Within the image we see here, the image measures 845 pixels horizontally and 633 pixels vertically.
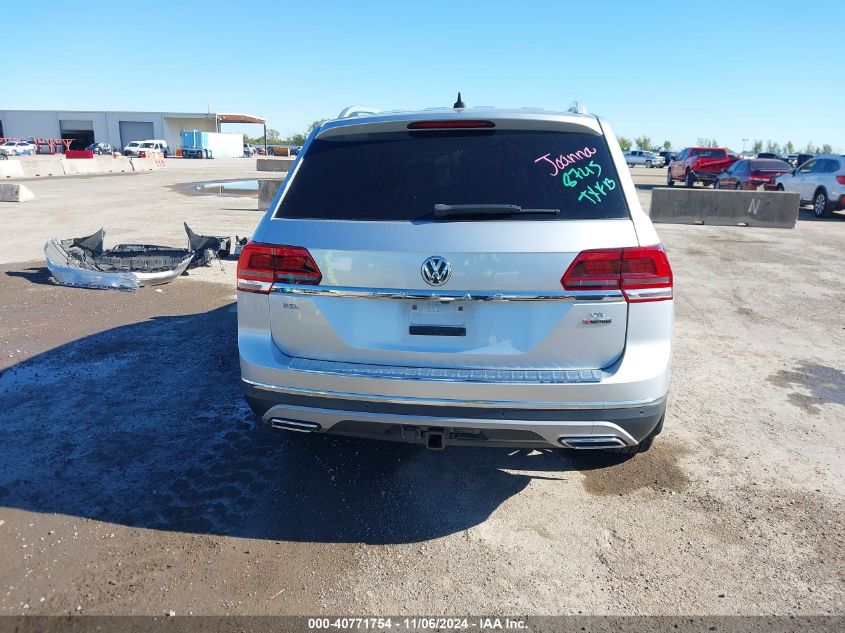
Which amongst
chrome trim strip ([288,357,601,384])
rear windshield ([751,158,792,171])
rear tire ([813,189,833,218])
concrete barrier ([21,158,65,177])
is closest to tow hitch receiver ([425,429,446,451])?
chrome trim strip ([288,357,601,384])

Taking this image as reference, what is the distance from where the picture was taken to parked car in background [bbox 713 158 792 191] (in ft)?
74.0

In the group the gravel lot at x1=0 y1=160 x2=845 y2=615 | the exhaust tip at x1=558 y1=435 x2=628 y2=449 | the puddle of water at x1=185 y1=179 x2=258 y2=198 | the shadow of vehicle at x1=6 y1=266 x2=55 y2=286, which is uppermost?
the exhaust tip at x1=558 y1=435 x2=628 y2=449

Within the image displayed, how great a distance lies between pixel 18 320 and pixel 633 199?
21.8 ft

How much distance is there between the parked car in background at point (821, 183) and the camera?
18.1 meters

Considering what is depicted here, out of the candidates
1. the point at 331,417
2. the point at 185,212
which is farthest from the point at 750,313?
the point at 185,212

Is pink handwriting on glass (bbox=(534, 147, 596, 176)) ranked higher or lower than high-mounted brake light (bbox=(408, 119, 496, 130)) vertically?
lower

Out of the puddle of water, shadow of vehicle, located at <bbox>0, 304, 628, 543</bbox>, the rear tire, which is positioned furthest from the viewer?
the puddle of water

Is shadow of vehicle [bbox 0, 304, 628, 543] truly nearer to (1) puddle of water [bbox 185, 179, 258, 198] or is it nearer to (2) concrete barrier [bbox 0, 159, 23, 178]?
(1) puddle of water [bbox 185, 179, 258, 198]

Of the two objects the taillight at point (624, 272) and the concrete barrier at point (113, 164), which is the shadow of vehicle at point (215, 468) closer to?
the taillight at point (624, 272)

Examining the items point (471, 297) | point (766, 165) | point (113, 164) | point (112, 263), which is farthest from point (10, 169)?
point (471, 297)

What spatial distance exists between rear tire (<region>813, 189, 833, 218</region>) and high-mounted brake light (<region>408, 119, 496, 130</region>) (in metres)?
19.3

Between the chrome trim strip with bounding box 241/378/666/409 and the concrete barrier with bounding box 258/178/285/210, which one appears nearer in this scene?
the chrome trim strip with bounding box 241/378/666/409

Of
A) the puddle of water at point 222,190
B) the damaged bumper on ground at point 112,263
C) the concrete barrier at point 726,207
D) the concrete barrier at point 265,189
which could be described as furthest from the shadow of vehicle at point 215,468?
the puddle of water at point 222,190

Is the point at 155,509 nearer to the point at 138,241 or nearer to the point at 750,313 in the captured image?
the point at 750,313
